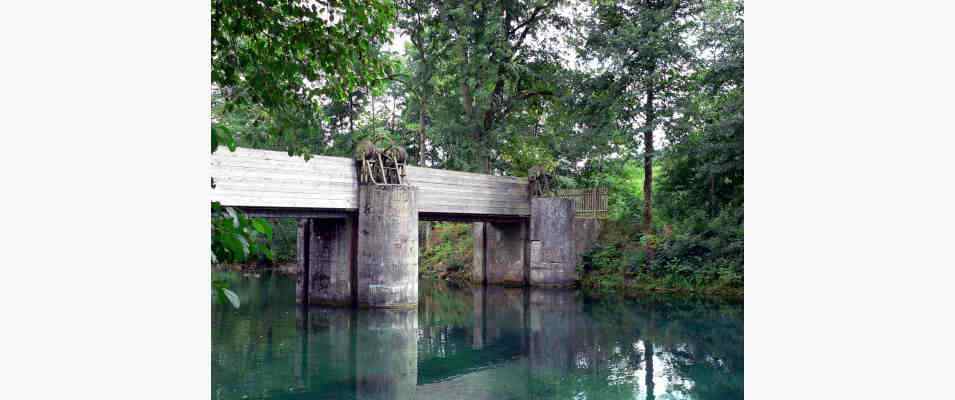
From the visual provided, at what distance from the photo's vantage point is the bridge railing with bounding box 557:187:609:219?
2178 cm

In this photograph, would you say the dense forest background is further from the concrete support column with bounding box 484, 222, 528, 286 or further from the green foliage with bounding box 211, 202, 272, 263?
the green foliage with bounding box 211, 202, 272, 263

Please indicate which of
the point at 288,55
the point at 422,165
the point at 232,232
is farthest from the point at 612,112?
the point at 232,232

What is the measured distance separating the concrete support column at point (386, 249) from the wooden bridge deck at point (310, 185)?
0.61m

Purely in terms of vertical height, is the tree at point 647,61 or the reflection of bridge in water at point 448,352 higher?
the tree at point 647,61

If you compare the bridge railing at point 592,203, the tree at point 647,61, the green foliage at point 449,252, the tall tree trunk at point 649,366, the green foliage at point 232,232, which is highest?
the tree at point 647,61

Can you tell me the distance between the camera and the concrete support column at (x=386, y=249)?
14.7 m

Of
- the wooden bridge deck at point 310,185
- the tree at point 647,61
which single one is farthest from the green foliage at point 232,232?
the tree at point 647,61

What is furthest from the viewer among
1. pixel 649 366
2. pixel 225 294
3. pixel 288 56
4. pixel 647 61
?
pixel 647 61

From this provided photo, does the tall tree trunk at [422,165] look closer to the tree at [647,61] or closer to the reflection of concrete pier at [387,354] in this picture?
the tree at [647,61]

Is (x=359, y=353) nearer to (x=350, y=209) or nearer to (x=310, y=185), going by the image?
(x=310, y=185)

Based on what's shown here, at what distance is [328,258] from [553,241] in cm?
693

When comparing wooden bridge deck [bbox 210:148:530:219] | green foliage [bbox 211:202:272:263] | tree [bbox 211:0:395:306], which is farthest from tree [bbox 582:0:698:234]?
green foliage [bbox 211:202:272:263]

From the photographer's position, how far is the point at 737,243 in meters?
17.1

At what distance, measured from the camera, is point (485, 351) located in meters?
10.8
